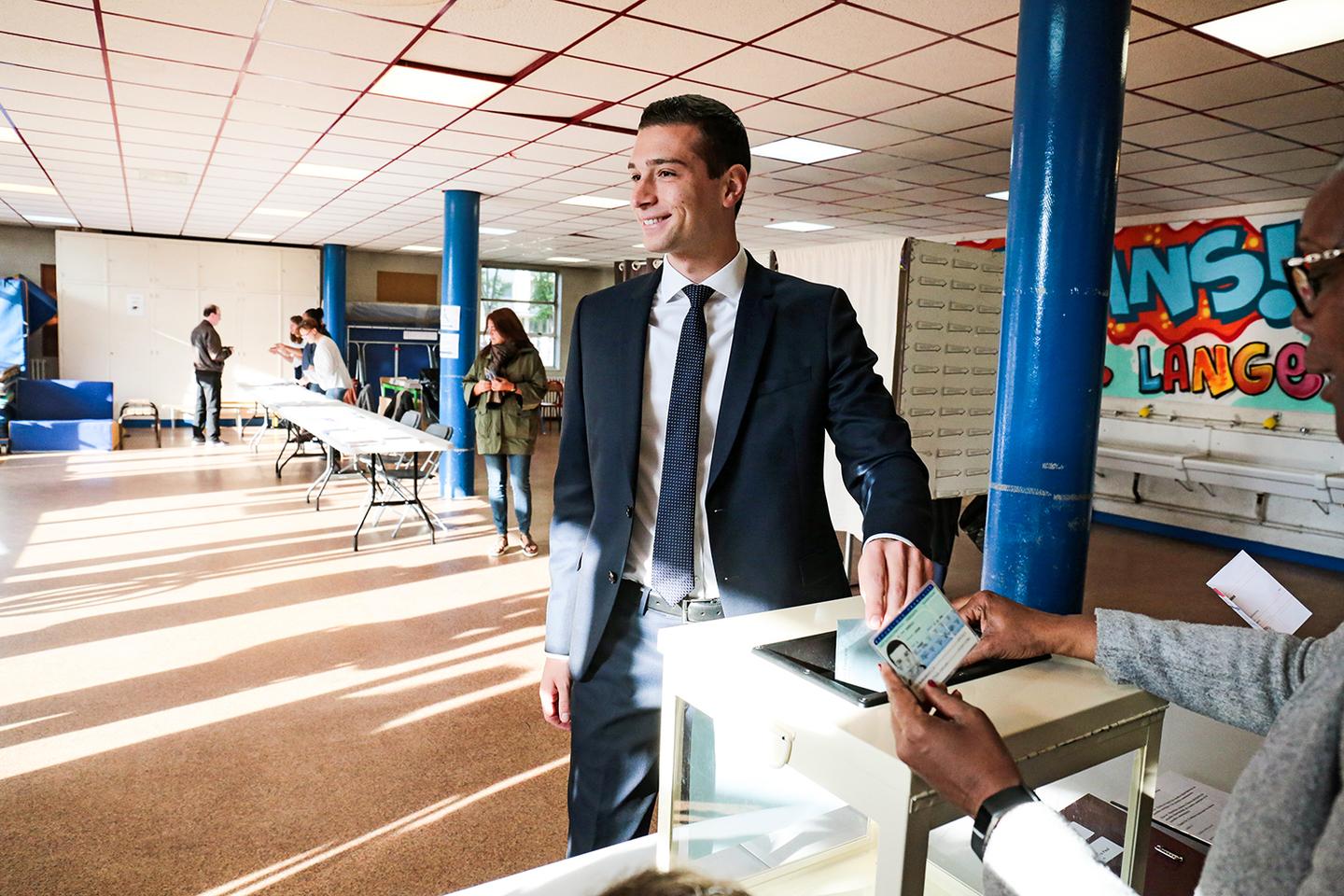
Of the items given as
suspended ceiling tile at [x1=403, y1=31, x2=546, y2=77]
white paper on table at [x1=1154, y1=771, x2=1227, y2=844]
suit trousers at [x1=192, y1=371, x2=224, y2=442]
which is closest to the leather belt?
white paper on table at [x1=1154, y1=771, x2=1227, y2=844]

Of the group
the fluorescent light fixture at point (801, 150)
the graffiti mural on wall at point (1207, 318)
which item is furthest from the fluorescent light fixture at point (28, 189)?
the graffiti mural on wall at point (1207, 318)

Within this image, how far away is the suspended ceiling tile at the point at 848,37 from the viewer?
13.0 ft

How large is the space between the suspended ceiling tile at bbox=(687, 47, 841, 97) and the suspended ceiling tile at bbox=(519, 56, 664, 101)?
0.33m

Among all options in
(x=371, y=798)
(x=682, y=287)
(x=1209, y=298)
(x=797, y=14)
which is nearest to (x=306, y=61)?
(x=797, y=14)

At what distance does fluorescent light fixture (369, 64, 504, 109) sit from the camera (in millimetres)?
4996

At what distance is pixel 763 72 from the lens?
15.6ft

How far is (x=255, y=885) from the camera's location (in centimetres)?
253

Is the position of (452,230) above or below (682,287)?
above

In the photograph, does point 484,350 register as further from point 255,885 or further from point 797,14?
point 255,885

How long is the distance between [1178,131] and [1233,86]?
98 centimetres

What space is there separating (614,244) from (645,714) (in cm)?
1232

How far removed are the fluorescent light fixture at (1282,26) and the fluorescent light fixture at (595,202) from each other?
5.84m

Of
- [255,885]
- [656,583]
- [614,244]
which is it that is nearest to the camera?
[656,583]

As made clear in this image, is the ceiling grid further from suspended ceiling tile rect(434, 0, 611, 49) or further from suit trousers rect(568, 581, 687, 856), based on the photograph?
suit trousers rect(568, 581, 687, 856)
